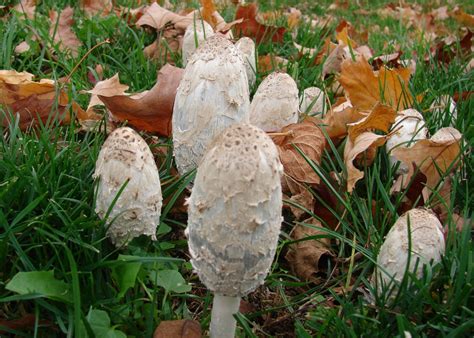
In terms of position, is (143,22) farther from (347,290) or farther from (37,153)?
(347,290)

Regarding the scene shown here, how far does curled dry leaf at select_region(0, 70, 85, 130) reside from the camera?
2371mm

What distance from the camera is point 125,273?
5.42ft

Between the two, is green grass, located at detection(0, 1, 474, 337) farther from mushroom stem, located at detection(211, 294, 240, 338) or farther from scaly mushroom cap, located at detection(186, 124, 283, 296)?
scaly mushroom cap, located at detection(186, 124, 283, 296)

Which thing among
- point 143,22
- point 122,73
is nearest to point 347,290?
point 122,73

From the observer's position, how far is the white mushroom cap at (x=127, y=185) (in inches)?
67.6

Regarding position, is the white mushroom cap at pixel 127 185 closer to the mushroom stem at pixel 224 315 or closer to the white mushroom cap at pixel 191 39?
the mushroom stem at pixel 224 315

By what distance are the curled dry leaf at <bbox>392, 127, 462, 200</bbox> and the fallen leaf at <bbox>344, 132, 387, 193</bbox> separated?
0.10 meters

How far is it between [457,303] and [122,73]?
2164 mm

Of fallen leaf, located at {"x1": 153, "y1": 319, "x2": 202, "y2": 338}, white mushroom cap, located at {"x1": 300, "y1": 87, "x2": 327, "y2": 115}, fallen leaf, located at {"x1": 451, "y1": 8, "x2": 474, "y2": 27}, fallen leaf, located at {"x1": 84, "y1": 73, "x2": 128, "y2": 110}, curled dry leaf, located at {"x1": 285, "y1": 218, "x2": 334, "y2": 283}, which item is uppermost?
fallen leaf, located at {"x1": 84, "y1": 73, "x2": 128, "y2": 110}

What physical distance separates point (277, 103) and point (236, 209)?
1.07 m

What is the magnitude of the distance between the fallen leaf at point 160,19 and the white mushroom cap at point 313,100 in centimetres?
131

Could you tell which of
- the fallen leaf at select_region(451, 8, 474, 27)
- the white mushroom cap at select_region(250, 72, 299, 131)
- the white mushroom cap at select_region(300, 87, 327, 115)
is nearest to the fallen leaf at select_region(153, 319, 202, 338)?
the white mushroom cap at select_region(250, 72, 299, 131)

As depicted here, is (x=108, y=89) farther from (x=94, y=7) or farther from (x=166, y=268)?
(x=94, y=7)

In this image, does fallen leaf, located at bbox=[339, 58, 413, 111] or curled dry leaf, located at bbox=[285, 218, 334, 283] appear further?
fallen leaf, located at bbox=[339, 58, 413, 111]
